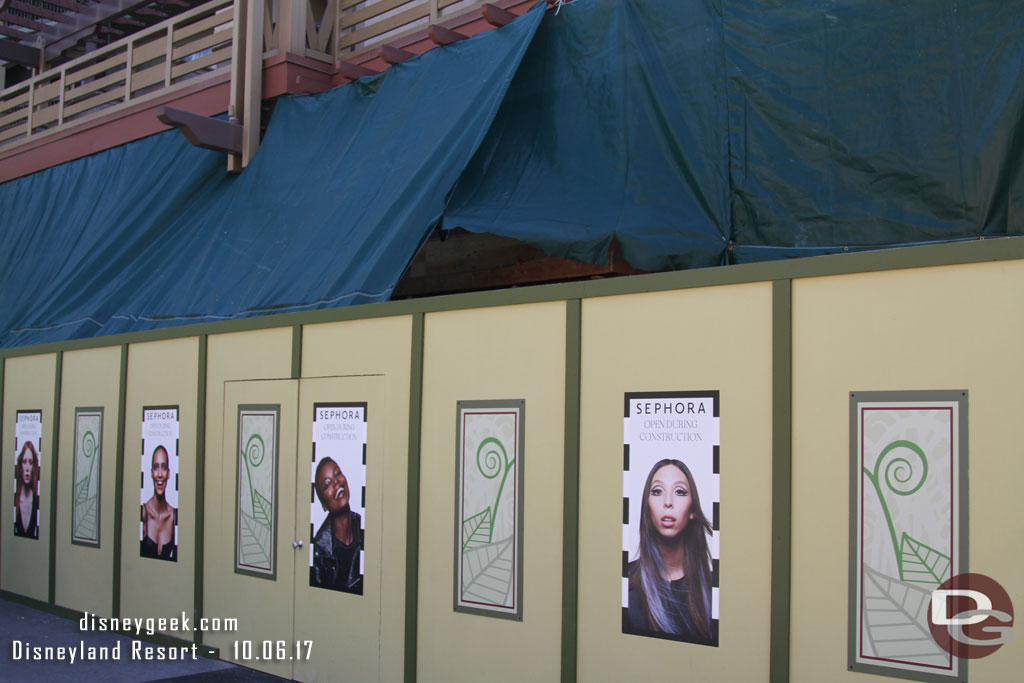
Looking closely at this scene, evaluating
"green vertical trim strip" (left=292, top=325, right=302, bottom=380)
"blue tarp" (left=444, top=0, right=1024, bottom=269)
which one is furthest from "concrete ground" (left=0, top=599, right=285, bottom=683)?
"blue tarp" (left=444, top=0, right=1024, bottom=269)

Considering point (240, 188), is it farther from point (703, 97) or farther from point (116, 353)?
point (703, 97)

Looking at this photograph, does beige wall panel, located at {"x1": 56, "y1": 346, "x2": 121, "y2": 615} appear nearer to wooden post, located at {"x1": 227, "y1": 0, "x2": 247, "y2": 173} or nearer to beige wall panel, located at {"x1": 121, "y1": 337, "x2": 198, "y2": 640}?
beige wall panel, located at {"x1": 121, "y1": 337, "x2": 198, "y2": 640}

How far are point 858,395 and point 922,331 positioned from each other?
1.45 feet

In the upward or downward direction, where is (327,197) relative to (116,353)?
upward

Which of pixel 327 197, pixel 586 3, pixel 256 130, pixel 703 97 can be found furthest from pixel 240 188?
pixel 703 97

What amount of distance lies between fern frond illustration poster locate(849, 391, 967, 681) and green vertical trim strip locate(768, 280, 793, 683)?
0.34 metres

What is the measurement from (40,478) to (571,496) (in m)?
7.56

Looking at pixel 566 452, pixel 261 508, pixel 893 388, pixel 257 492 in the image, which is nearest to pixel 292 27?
pixel 257 492

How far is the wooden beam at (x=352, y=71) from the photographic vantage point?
11.2m

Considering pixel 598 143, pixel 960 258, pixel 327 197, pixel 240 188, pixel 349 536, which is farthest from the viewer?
pixel 240 188

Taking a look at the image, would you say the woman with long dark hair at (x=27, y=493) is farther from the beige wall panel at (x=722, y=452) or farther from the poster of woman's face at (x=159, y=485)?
the beige wall panel at (x=722, y=452)

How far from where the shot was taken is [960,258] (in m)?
4.86

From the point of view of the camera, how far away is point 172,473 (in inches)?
376

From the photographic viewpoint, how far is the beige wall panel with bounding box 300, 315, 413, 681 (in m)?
7.31
